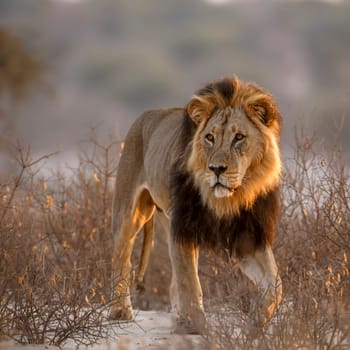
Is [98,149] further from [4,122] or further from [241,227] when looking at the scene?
[241,227]

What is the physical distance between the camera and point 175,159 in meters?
6.04

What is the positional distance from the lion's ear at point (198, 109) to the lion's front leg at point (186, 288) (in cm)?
78

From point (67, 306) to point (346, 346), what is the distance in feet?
5.34

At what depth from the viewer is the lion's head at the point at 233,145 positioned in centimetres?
542

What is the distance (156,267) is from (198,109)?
13.2 ft

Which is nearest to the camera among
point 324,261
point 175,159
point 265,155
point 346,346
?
point 346,346

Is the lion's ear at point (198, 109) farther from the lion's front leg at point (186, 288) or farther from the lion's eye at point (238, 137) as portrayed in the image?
the lion's front leg at point (186, 288)

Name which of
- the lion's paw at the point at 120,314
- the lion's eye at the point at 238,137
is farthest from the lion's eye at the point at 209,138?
the lion's paw at the point at 120,314

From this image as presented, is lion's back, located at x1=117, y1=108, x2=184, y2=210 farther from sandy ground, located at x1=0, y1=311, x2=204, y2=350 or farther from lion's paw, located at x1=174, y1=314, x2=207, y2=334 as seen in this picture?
lion's paw, located at x1=174, y1=314, x2=207, y2=334

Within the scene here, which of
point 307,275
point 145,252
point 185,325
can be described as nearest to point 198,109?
point 307,275

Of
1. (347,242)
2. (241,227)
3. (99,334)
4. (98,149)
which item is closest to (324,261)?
(347,242)

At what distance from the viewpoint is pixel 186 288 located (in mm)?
5652

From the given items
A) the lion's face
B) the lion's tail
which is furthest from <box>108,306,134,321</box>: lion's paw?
the lion's face

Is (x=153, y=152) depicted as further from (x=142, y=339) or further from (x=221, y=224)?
(x=142, y=339)
